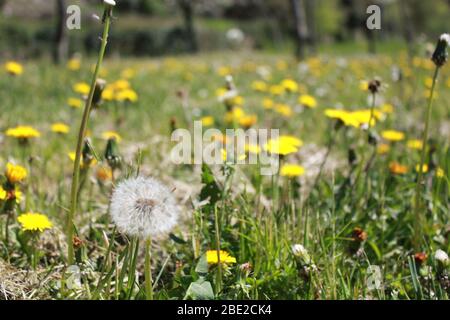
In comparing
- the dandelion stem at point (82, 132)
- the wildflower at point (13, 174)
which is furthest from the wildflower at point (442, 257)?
the wildflower at point (13, 174)

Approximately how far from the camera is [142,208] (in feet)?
3.50

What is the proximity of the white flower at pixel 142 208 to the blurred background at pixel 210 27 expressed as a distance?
24.9 feet

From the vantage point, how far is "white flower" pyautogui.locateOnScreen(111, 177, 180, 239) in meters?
1.05

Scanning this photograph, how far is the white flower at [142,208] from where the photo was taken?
1050mm

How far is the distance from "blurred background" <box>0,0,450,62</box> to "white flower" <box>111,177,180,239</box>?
759 centimetres

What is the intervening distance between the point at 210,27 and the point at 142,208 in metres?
28.6

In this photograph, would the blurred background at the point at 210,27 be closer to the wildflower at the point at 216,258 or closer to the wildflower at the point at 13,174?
the wildflower at the point at 13,174

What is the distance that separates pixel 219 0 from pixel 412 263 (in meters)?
37.7

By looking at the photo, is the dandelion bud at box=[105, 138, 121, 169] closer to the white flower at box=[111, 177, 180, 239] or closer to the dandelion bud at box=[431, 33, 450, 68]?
the white flower at box=[111, 177, 180, 239]

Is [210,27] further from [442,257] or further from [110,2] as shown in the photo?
[110,2]

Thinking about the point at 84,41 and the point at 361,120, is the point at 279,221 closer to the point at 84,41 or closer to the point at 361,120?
the point at 361,120

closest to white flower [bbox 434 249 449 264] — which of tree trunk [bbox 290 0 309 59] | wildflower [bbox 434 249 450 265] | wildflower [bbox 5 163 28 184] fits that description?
wildflower [bbox 434 249 450 265]

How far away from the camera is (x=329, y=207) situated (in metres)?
1.75

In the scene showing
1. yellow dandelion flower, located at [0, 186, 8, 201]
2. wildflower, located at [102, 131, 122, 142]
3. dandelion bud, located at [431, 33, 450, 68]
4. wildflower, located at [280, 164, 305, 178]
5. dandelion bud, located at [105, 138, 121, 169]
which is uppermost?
dandelion bud, located at [431, 33, 450, 68]
